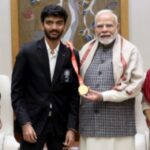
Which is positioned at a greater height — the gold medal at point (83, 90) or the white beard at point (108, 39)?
the white beard at point (108, 39)

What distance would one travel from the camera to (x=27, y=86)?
2414mm

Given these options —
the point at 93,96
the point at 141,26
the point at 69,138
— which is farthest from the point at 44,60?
the point at 141,26

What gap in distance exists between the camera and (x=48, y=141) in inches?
95.8

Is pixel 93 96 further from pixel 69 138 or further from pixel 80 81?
pixel 69 138

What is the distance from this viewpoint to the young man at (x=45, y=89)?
237 cm

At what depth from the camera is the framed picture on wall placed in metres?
3.67

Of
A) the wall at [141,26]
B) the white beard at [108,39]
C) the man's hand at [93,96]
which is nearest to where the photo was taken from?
the man's hand at [93,96]

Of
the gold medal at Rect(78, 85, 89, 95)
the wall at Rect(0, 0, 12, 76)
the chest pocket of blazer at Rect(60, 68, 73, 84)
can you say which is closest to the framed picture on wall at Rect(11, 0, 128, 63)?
the wall at Rect(0, 0, 12, 76)

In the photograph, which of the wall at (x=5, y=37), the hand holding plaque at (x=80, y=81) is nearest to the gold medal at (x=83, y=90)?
the hand holding plaque at (x=80, y=81)

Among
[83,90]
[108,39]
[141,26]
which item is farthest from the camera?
[141,26]

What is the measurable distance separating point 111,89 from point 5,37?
→ 1690 millimetres

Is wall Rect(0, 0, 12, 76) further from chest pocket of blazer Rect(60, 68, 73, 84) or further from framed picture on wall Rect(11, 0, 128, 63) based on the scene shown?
chest pocket of blazer Rect(60, 68, 73, 84)

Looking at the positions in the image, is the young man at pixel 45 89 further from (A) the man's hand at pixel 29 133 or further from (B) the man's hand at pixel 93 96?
(B) the man's hand at pixel 93 96

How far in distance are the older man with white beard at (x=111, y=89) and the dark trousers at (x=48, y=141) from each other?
17 centimetres
